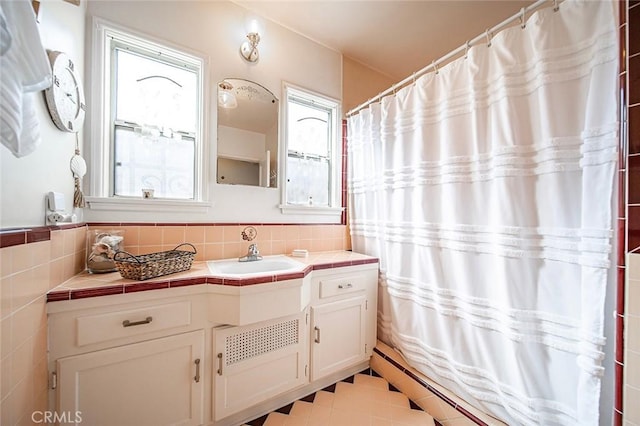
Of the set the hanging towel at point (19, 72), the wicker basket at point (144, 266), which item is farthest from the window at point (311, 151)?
the hanging towel at point (19, 72)

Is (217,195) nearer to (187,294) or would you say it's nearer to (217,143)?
(217,143)

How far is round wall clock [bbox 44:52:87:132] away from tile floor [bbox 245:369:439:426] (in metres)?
1.71

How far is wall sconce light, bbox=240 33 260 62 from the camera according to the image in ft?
5.52

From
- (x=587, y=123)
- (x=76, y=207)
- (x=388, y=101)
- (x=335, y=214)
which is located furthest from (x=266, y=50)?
(x=587, y=123)

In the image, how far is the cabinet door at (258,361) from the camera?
117 cm

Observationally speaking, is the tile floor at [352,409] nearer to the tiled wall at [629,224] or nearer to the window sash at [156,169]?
the tiled wall at [629,224]

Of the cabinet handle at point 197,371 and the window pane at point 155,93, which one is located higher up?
the window pane at point 155,93

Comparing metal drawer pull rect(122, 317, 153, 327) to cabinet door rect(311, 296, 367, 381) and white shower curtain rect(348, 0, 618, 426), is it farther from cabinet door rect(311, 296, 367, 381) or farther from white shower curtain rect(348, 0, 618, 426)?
white shower curtain rect(348, 0, 618, 426)

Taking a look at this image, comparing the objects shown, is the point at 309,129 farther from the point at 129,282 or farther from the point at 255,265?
the point at 129,282

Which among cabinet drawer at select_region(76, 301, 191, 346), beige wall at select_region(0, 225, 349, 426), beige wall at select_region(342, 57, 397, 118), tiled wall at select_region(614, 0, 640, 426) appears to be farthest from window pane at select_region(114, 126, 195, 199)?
tiled wall at select_region(614, 0, 640, 426)

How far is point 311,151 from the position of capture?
2.07 m

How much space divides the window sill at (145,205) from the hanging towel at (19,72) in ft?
2.97

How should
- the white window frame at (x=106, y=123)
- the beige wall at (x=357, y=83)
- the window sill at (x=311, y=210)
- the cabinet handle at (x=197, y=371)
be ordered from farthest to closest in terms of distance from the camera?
the beige wall at (x=357, y=83) → the window sill at (x=311, y=210) → the white window frame at (x=106, y=123) → the cabinet handle at (x=197, y=371)

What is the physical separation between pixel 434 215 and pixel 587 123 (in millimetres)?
708
